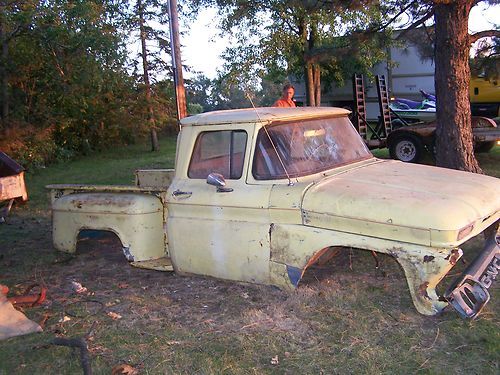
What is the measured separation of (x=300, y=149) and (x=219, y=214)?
90 cm

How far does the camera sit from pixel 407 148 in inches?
460

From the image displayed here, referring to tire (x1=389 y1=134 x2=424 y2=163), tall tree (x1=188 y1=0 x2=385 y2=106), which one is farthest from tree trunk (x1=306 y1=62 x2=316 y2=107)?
tire (x1=389 y1=134 x2=424 y2=163)

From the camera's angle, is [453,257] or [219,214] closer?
[453,257]

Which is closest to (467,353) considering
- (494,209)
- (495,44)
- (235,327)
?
(494,209)

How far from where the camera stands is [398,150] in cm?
1181

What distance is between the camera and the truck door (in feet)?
14.1

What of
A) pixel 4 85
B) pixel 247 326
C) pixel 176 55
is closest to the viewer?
pixel 247 326

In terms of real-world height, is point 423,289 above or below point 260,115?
below

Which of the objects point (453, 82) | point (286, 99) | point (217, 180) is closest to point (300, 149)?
point (217, 180)

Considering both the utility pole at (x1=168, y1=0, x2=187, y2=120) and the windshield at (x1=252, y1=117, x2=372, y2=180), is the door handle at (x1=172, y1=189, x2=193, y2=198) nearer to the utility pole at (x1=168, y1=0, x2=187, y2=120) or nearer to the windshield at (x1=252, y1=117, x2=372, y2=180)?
the windshield at (x1=252, y1=117, x2=372, y2=180)

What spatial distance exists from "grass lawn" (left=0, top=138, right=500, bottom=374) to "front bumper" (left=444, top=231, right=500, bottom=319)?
0.23 metres

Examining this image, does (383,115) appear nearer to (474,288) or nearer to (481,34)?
(481,34)

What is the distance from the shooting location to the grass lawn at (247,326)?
3.47 metres

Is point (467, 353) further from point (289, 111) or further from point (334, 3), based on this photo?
point (334, 3)
